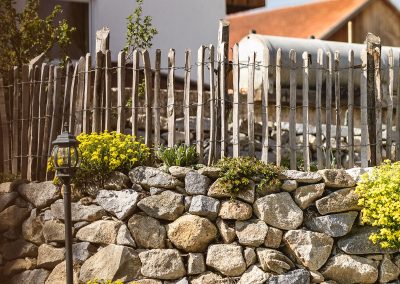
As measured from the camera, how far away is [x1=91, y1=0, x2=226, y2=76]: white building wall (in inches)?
532

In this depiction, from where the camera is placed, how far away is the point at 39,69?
417 inches

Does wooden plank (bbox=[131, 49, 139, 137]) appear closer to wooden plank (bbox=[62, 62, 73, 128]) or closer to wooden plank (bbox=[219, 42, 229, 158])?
wooden plank (bbox=[62, 62, 73, 128])

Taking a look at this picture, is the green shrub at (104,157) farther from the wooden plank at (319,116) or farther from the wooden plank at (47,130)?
the wooden plank at (319,116)

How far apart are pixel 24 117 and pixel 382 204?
15.0 feet

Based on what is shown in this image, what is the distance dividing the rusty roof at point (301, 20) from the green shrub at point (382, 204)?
12.3 meters

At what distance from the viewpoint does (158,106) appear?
9.95m

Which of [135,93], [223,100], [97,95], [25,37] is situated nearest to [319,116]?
[223,100]

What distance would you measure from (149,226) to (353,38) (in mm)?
13977

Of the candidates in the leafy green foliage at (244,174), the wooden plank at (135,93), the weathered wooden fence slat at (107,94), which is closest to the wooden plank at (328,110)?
the leafy green foliage at (244,174)

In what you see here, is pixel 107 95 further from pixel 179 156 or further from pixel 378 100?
pixel 378 100

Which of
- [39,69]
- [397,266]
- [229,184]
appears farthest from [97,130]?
[397,266]

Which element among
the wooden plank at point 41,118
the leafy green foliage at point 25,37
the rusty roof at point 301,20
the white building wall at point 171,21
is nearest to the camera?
the wooden plank at point 41,118

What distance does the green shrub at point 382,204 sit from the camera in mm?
9375

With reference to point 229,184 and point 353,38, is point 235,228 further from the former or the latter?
point 353,38
